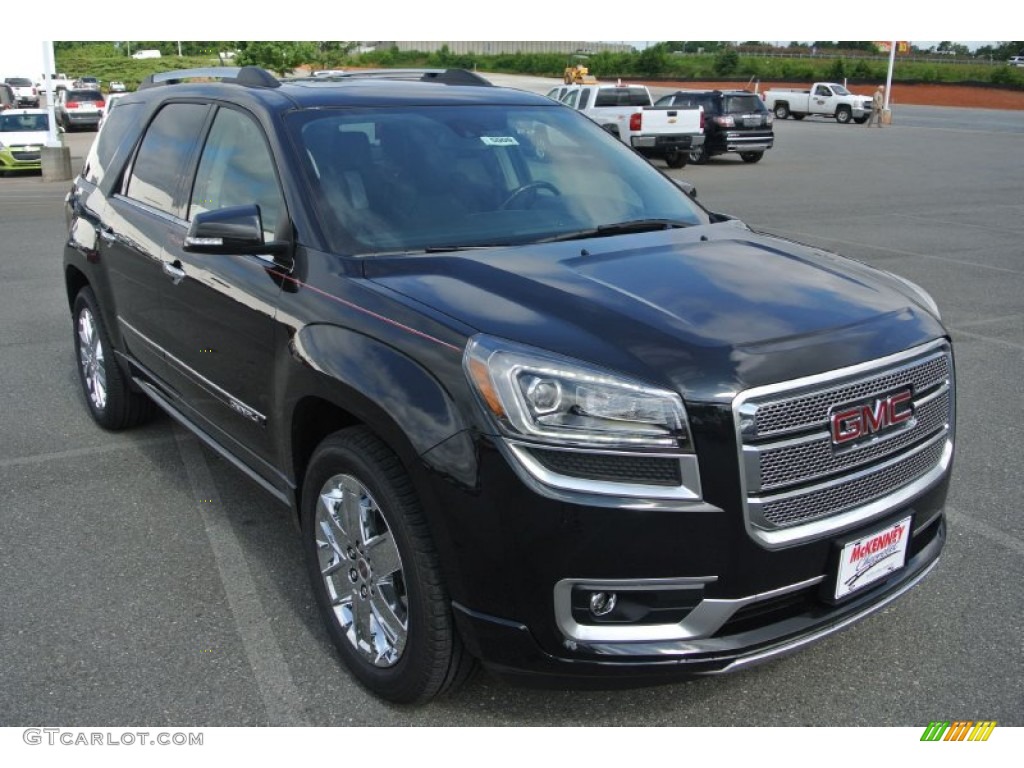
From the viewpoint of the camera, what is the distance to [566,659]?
8.75ft

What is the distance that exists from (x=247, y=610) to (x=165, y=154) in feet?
7.25

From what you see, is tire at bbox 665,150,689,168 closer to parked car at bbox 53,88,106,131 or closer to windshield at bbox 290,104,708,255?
windshield at bbox 290,104,708,255

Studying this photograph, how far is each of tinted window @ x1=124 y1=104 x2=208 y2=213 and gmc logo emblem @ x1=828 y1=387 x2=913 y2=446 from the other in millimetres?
2998

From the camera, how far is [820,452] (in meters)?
2.72

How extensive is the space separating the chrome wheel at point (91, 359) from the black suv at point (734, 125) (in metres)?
19.9

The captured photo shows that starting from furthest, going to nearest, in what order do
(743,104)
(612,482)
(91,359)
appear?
(743,104) < (91,359) < (612,482)

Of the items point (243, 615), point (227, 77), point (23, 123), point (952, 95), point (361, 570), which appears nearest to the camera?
point (361, 570)

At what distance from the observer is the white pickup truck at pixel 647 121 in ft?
74.4

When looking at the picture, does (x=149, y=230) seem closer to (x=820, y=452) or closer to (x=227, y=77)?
(x=227, y=77)

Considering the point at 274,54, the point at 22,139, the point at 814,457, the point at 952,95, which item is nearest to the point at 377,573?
the point at 814,457

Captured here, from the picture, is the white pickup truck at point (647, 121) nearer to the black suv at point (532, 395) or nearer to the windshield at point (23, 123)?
the windshield at point (23, 123)

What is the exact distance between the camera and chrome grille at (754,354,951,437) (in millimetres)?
2617

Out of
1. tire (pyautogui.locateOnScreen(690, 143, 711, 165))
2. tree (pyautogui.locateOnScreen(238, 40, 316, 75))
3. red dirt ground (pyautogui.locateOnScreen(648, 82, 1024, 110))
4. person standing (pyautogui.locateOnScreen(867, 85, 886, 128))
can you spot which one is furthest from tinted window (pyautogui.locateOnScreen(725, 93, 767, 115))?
red dirt ground (pyautogui.locateOnScreen(648, 82, 1024, 110))

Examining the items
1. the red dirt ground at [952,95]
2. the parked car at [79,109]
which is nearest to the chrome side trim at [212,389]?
the parked car at [79,109]
